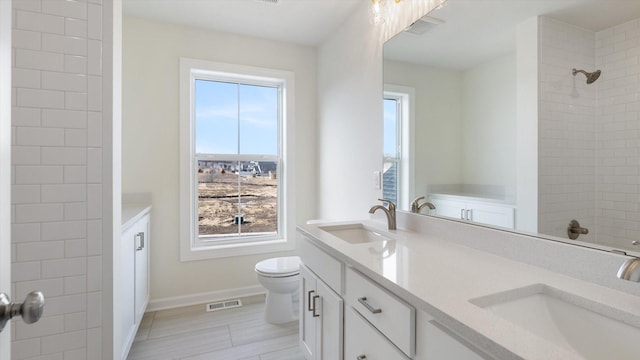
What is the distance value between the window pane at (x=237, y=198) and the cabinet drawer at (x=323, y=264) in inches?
54.2

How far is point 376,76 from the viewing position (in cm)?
208

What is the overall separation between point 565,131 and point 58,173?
1.98 meters

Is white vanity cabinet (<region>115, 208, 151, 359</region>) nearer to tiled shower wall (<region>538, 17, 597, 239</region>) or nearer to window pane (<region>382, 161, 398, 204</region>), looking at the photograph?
window pane (<region>382, 161, 398, 204</region>)

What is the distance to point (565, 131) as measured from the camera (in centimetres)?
103

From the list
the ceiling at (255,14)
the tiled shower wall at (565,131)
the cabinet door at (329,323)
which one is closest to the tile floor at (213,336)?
the cabinet door at (329,323)

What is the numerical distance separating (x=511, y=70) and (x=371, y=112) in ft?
3.36

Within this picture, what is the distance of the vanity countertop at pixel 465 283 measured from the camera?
0.58 metres

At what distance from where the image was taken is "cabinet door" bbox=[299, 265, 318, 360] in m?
1.58

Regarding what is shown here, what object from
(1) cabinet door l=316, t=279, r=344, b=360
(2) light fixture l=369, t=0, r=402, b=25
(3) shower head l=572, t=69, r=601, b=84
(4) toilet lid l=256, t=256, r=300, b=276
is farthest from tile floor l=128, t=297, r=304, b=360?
(2) light fixture l=369, t=0, r=402, b=25

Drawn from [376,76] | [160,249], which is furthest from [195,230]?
[376,76]

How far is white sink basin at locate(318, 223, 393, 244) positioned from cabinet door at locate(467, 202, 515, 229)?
55 centimetres

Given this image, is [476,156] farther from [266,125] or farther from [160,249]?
[160,249]

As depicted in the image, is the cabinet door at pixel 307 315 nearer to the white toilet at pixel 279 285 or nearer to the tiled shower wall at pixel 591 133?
the white toilet at pixel 279 285

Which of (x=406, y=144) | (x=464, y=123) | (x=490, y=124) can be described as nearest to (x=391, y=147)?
(x=406, y=144)
